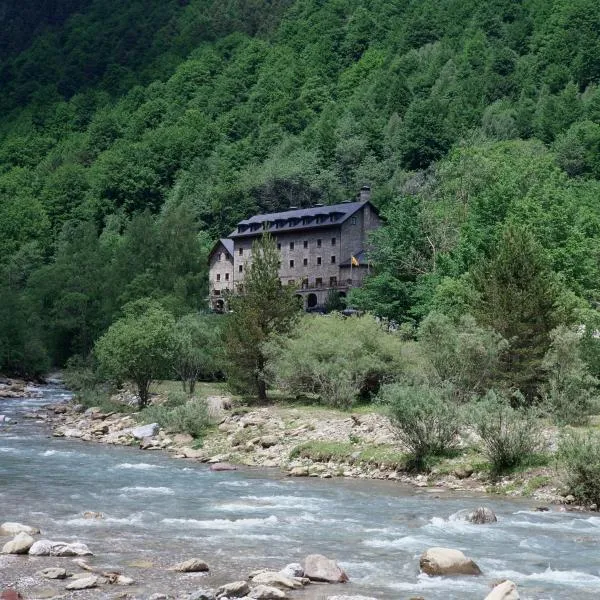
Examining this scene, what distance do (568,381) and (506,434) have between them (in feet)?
26.9

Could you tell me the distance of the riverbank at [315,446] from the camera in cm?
3112

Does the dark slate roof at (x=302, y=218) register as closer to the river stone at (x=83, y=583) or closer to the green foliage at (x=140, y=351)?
the green foliage at (x=140, y=351)

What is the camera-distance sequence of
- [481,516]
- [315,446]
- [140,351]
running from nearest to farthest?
1. [481,516]
2. [315,446]
3. [140,351]

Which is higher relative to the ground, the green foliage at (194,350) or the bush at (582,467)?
the green foliage at (194,350)

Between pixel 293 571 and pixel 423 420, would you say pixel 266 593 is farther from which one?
pixel 423 420

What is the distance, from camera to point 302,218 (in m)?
106

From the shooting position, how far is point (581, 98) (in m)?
151

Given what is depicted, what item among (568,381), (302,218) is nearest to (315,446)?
(568,381)

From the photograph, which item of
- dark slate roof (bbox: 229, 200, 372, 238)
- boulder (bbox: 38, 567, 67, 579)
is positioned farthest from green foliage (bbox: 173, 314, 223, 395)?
dark slate roof (bbox: 229, 200, 372, 238)

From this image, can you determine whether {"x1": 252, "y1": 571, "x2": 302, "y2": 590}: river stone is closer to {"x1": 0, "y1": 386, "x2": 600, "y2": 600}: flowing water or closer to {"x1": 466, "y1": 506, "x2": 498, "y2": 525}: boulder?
{"x1": 0, "y1": 386, "x2": 600, "y2": 600}: flowing water

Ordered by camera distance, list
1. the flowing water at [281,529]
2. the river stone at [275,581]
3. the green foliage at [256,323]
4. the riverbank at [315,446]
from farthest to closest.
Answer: the green foliage at [256,323] < the riverbank at [315,446] < the flowing water at [281,529] < the river stone at [275,581]

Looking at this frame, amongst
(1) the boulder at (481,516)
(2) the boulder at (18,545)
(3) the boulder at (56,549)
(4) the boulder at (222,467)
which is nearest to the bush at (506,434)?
(1) the boulder at (481,516)

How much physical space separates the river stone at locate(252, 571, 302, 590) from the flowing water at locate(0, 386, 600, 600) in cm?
55

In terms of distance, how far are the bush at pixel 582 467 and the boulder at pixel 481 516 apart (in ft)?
12.1
